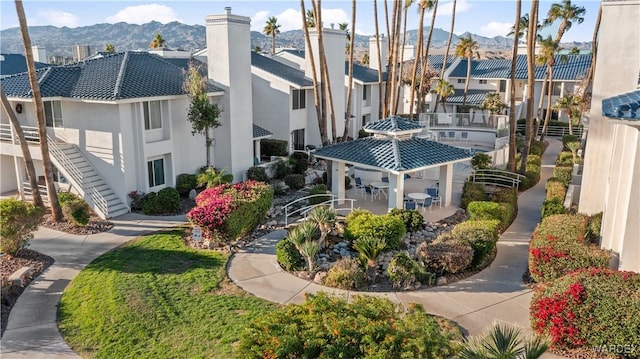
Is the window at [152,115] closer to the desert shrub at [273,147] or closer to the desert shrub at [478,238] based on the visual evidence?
the desert shrub at [273,147]

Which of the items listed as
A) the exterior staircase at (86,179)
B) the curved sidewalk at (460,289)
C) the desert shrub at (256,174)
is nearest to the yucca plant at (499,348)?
the curved sidewalk at (460,289)

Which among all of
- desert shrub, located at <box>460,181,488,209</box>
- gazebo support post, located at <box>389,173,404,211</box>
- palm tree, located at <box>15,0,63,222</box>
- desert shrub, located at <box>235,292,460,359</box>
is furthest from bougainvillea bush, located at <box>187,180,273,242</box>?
desert shrub, located at <box>460,181,488,209</box>

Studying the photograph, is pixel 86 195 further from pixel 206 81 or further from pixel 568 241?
pixel 568 241

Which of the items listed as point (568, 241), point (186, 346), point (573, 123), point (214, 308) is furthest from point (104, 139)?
point (573, 123)

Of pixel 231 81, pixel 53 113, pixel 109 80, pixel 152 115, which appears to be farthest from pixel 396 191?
pixel 53 113

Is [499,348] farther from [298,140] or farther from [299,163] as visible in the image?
[298,140]
